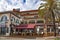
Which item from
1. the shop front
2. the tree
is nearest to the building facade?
the shop front

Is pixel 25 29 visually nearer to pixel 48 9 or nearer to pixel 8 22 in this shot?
pixel 8 22

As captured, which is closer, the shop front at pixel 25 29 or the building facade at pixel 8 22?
the shop front at pixel 25 29

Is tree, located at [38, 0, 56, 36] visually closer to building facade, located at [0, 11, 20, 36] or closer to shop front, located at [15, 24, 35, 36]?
shop front, located at [15, 24, 35, 36]

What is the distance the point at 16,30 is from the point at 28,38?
1.99 metres

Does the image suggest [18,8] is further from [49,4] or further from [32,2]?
[49,4]

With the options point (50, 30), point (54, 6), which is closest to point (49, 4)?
point (54, 6)

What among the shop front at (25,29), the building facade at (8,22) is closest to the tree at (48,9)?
the shop front at (25,29)

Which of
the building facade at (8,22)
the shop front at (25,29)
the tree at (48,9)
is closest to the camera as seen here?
the tree at (48,9)

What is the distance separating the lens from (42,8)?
2322cm

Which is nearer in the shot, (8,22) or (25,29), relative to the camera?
(25,29)

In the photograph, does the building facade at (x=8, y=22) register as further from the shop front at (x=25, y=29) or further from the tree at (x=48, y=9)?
the tree at (x=48, y=9)

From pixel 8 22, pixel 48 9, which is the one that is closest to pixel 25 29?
pixel 8 22

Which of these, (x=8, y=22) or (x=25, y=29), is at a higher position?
(x=8, y=22)

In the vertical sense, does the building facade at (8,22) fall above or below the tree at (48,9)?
below
